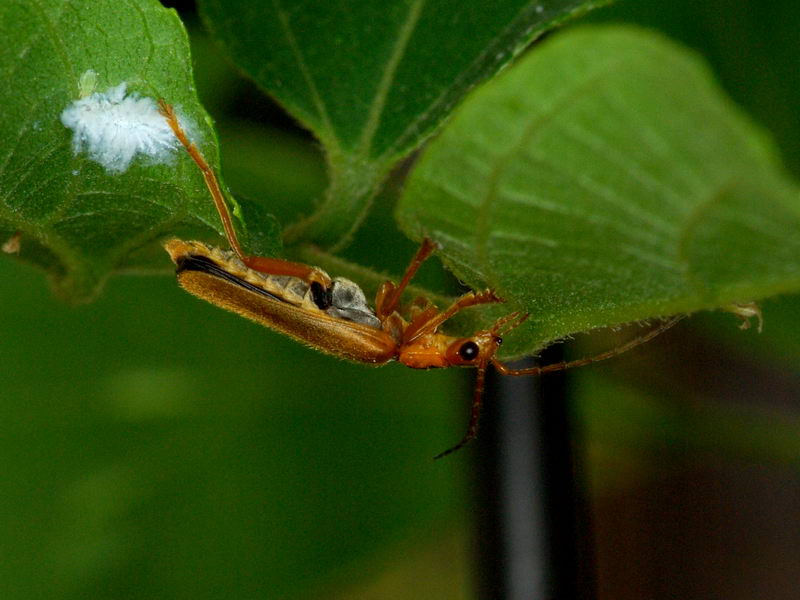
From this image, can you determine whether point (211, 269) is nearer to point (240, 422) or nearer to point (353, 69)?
point (353, 69)

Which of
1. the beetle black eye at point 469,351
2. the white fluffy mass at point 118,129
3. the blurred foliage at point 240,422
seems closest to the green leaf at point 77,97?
the white fluffy mass at point 118,129

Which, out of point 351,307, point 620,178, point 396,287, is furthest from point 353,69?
point 620,178

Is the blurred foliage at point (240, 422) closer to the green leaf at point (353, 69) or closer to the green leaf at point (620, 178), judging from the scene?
the green leaf at point (353, 69)

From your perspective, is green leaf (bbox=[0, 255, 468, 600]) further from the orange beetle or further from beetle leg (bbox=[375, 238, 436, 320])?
beetle leg (bbox=[375, 238, 436, 320])

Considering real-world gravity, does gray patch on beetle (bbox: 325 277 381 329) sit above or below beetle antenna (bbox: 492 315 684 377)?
above

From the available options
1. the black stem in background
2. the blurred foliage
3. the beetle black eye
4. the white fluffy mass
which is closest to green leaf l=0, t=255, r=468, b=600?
the blurred foliage

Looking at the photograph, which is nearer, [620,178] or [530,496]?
[620,178]
